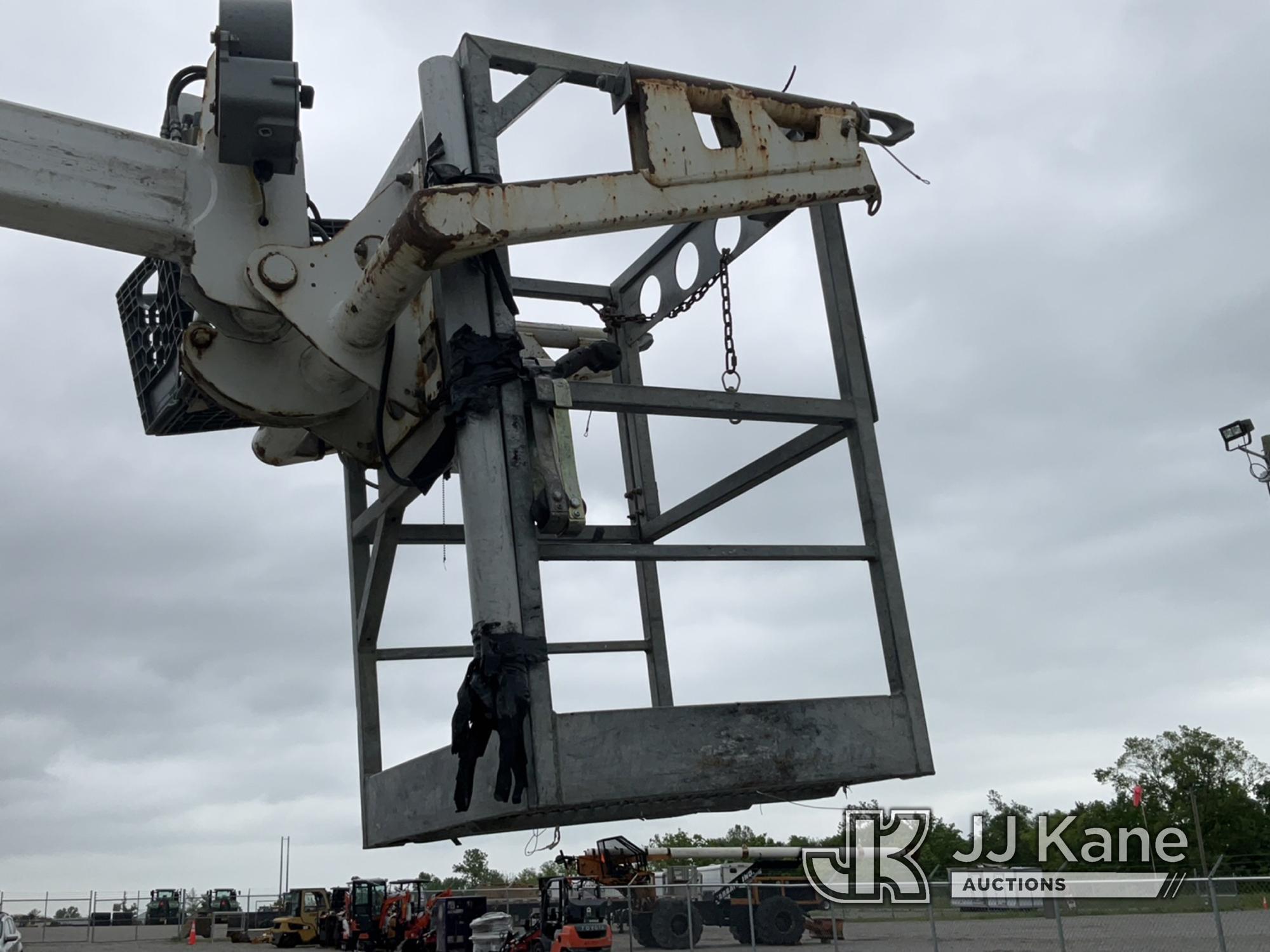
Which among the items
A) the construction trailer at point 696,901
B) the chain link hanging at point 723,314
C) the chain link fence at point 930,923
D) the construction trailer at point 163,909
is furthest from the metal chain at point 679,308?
the construction trailer at point 163,909

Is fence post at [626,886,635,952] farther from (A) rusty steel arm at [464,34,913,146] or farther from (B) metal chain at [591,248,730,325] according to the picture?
(A) rusty steel arm at [464,34,913,146]

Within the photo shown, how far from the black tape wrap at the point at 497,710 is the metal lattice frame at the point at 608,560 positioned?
0.35ft

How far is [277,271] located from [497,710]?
2.62 metres

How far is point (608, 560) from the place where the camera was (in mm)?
7426

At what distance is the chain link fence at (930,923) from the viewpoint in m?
17.0

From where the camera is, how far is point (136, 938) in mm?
41312

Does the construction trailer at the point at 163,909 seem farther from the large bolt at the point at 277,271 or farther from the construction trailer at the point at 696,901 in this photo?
the large bolt at the point at 277,271

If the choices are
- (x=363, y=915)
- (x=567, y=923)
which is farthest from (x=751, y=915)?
(x=363, y=915)

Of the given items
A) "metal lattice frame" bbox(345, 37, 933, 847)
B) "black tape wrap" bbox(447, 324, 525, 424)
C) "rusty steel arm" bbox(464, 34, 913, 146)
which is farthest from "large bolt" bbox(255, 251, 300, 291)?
"rusty steel arm" bbox(464, 34, 913, 146)

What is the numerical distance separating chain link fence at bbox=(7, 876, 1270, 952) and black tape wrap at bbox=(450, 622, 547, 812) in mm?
9314

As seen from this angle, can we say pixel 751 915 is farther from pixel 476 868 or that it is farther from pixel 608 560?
pixel 476 868

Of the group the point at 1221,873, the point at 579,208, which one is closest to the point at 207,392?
the point at 579,208

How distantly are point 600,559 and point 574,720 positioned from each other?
147 centimetres

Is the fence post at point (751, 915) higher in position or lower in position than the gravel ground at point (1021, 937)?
higher
